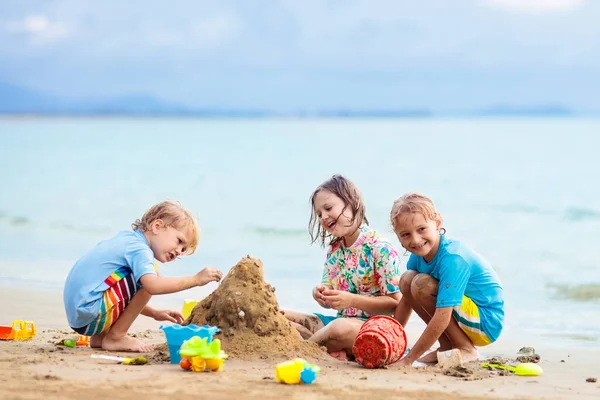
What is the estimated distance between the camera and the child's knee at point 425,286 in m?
4.70

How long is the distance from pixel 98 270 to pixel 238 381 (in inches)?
50.6

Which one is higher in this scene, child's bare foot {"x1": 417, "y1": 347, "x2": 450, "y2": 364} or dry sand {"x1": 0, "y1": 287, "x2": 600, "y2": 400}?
child's bare foot {"x1": 417, "y1": 347, "x2": 450, "y2": 364}

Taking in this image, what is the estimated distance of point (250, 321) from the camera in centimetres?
457

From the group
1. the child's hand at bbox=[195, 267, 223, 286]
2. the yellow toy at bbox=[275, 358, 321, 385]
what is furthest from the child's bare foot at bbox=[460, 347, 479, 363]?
the child's hand at bbox=[195, 267, 223, 286]

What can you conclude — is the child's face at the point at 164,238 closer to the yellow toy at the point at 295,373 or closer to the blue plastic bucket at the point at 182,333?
the blue plastic bucket at the point at 182,333

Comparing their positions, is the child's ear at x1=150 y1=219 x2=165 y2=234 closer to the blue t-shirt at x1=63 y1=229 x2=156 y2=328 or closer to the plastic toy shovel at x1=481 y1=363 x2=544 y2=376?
the blue t-shirt at x1=63 y1=229 x2=156 y2=328

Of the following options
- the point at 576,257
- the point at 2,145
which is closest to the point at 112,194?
the point at 576,257

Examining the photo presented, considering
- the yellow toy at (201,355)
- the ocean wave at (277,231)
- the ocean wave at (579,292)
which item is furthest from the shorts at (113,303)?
the ocean wave at (277,231)

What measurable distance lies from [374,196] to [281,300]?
499 inches

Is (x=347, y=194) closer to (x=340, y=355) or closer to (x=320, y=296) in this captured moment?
(x=320, y=296)

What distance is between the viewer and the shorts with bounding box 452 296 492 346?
4.75 m

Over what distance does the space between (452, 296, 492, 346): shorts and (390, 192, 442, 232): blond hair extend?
514 millimetres

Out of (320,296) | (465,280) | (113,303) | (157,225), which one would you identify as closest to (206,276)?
(157,225)

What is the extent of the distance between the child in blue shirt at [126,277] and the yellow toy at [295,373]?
0.93m
